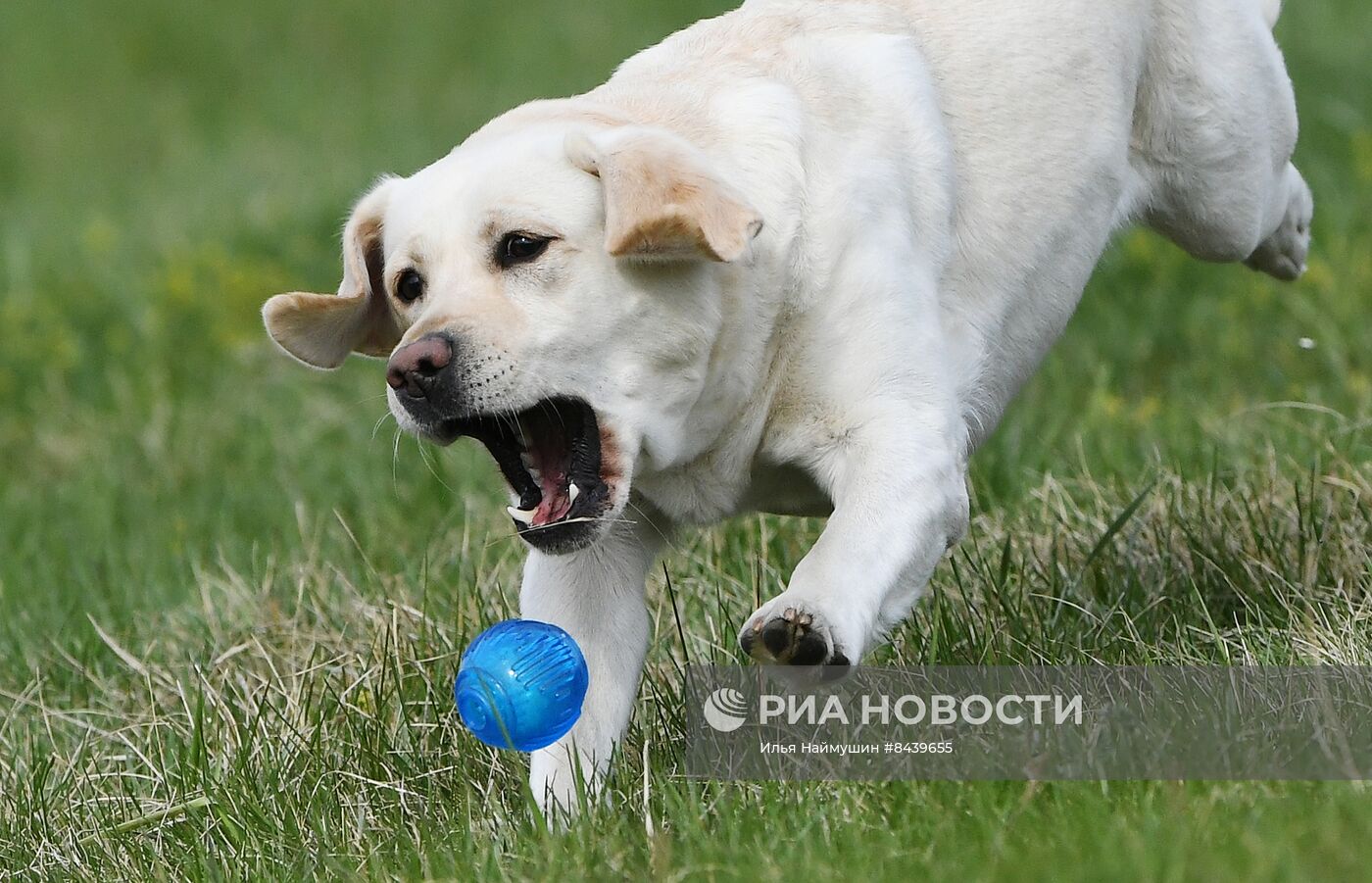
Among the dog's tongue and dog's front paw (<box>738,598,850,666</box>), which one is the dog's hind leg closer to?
the dog's tongue

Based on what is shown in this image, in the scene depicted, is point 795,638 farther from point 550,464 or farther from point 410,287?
point 410,287

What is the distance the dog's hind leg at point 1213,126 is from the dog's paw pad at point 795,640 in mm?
2005

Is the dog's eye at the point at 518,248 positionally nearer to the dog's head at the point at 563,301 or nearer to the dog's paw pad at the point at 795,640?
the dog's head at the point at 563,301

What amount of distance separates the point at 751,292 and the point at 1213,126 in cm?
167

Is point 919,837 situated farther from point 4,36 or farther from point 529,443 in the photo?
point 4,36

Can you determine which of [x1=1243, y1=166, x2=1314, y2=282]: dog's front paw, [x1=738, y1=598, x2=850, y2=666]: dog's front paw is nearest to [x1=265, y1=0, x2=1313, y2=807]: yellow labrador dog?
[x1=738, y1=598, x2=850, y2=666]: dog's front paw

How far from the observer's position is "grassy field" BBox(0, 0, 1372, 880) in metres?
3.37

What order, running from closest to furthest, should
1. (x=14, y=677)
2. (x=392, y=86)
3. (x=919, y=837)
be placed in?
1. (x=919, y=837)
2. (x=14, y=677)
3. (x=392, y=86)

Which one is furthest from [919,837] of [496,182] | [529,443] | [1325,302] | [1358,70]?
[1358,70]

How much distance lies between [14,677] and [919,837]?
Result: 2.96m

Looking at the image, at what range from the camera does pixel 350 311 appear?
13.1 ft

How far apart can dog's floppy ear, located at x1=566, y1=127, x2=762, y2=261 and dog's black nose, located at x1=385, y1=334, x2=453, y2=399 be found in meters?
0.34

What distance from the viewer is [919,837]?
327 cm

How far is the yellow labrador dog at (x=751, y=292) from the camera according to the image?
3533mm
